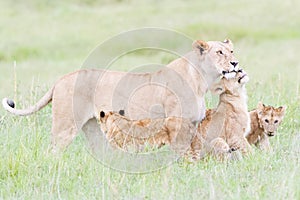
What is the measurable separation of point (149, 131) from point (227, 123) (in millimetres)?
694

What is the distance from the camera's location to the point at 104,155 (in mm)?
6207

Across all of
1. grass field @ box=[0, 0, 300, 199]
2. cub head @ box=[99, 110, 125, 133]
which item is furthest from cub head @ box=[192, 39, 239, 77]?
cub head @ box=[99, 110, 125, 133]

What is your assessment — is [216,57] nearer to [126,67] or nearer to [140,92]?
[140,92]

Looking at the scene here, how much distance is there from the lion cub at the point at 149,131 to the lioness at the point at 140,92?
14 cm

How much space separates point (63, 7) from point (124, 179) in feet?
53.2

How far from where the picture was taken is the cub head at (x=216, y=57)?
6.52 meters

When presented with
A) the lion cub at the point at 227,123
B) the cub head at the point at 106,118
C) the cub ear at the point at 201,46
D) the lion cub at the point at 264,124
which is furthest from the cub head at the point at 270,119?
the cub head at the point at 106,118

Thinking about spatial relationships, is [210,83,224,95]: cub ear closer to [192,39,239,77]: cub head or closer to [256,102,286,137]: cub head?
[192,39,239,77]: cub head

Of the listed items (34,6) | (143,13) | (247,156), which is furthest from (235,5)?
(247,156)

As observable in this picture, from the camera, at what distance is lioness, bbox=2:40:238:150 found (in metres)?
6.55

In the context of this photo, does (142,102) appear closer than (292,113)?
Yes

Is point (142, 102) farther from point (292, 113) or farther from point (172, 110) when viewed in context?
point (292, 113)

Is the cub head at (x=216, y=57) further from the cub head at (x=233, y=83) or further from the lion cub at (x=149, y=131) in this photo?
the lion cub at (x=149, y=131)

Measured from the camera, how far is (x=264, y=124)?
6547 millimetres
